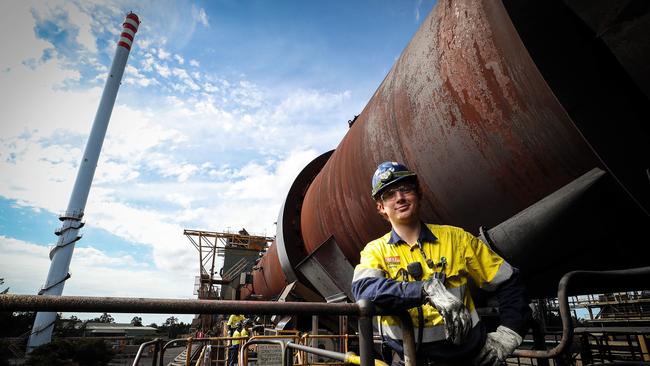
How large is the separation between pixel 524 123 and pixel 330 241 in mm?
2430

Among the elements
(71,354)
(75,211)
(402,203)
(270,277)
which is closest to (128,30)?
(75,211)

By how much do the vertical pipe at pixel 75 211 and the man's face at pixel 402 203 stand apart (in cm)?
2528

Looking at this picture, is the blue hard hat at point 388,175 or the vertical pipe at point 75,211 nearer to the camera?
the blue hard hat at point 388,175

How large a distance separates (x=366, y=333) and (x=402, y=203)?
0.55 m

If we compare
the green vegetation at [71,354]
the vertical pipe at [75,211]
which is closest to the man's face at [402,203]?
the green vegetation at [71,354]

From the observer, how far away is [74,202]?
2122 cm

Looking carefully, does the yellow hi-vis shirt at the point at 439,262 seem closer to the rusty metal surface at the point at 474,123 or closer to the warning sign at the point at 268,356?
the rusty metal surface at the point at 474,123

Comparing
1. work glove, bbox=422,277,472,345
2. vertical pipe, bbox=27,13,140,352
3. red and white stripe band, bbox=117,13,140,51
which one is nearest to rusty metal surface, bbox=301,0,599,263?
work glove, bbox=422,277,472,345

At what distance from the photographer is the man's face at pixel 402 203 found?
4.48ft

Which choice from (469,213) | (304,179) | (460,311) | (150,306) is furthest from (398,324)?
(304,179)

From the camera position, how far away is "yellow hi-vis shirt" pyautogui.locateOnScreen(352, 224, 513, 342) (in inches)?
46.8

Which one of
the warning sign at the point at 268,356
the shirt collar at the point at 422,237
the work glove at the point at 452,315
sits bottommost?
the warning sign at the point at 268,356

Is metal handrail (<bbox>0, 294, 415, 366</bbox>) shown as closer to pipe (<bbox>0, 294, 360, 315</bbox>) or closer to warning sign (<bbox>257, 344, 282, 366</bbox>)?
pipe (<bbox>0, 294, 360, 315</bbox>)

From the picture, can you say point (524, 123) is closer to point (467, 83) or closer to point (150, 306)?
point (467, 83)
